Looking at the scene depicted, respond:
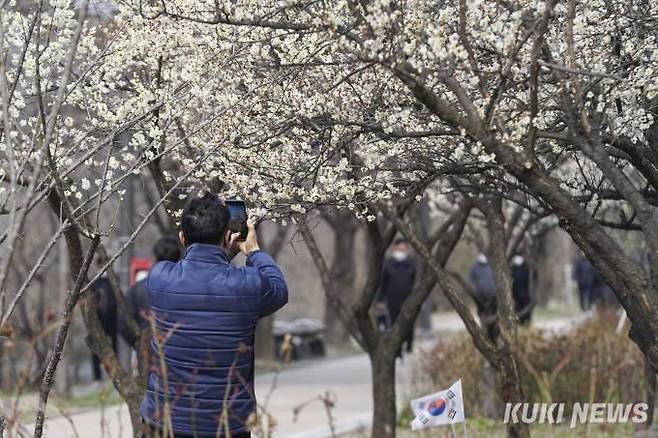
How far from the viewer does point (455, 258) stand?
38.6 m

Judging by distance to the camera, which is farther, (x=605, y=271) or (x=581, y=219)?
(x=605, y=271)

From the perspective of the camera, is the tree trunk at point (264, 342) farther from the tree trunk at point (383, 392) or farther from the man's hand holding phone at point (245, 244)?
the man's hand holding phone at point (245, 244)

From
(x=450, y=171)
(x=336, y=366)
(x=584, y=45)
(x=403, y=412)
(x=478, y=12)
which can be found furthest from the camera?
(x=336, y=366)

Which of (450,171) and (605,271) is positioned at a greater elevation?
(450,171)

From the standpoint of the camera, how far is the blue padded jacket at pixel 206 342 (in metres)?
5.40

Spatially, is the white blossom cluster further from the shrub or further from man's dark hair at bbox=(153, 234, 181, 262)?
the shrub

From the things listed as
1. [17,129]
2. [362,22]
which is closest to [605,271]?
[362,22]

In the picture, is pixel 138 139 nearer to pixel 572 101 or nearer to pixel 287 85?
pixel 287 85

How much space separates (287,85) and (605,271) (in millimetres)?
1767

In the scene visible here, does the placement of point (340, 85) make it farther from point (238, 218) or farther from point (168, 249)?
point (168, 249)

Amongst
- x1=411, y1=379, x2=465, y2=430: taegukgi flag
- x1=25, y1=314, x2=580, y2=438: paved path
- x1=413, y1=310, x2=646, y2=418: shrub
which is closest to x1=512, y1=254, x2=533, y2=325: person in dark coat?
x1=25, y1=314, x2=580, y2=438: paved path

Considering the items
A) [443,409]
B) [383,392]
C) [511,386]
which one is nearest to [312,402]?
[383,392]

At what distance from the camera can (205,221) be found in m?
5.67

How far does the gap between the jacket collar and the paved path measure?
3013mm
